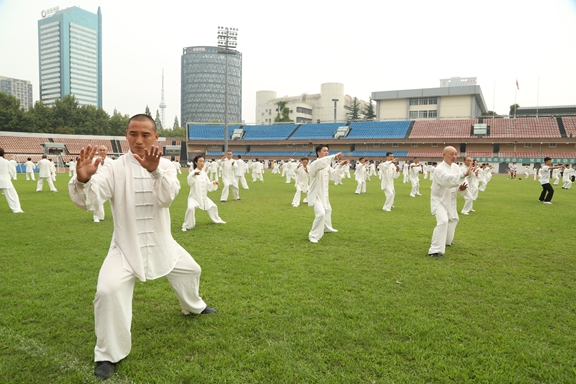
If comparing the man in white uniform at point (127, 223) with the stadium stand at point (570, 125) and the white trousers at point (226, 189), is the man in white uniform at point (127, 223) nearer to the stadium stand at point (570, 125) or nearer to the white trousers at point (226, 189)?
the white trousers at point (226, 189)

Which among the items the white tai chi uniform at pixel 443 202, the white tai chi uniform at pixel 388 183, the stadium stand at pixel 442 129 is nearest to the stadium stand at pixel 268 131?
the stadium stand at pixel 442 129

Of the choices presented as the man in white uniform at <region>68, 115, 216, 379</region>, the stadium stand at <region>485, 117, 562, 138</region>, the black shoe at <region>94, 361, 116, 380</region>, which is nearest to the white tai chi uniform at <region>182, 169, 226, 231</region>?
the man in white uniform at <region>68, 115, 216, 379</region>

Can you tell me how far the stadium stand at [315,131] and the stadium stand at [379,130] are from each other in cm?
296

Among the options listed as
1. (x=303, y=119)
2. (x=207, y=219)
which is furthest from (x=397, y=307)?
(x=303, y=119)

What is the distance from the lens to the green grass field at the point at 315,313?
286 cm

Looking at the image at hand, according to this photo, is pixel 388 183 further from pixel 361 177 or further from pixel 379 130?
pixel 379 130

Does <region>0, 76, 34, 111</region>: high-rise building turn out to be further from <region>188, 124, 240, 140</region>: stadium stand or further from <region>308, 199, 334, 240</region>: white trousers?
<region>308, 199, 334, 240</region>: white trousers

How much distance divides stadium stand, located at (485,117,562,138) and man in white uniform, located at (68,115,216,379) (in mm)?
51838

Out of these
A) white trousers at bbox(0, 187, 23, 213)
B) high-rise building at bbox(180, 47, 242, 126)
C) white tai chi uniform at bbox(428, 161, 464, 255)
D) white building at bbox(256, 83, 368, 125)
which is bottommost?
white trousers at bbox(0, 187, 23, 213)

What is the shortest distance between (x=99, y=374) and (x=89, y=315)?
1.23m

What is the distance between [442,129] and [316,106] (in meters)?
44.3

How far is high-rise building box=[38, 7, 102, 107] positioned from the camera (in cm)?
9212

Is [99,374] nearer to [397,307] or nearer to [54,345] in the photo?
[54,345]

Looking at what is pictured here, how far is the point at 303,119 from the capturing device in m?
89.2
